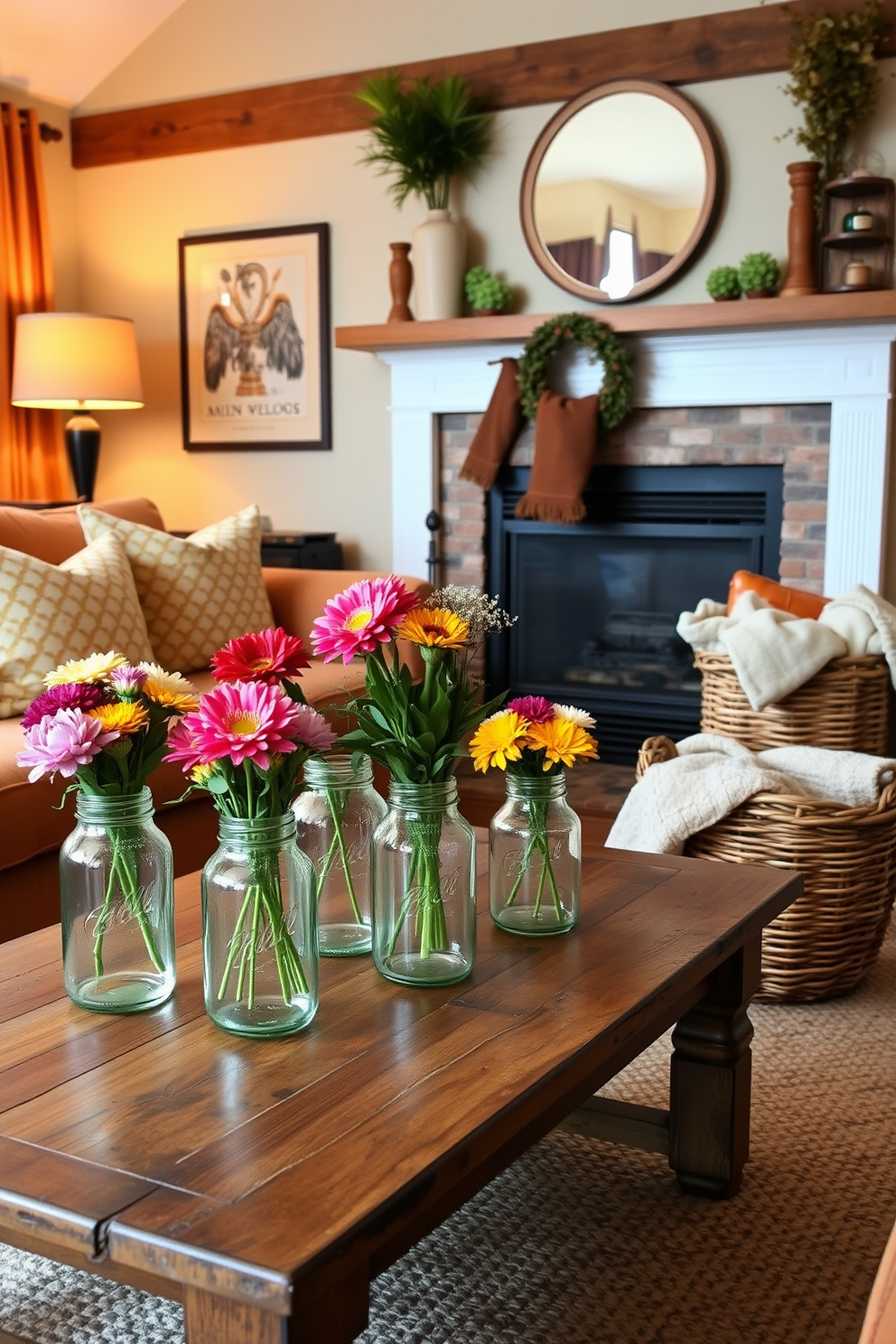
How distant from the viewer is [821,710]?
111 inches

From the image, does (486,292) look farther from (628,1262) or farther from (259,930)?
(259,930)

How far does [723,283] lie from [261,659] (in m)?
2.91

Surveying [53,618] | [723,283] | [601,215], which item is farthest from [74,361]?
[723,283]

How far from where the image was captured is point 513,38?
4.20 m

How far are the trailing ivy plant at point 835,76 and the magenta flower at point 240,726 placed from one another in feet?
10.1

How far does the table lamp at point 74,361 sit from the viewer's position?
4375 mm

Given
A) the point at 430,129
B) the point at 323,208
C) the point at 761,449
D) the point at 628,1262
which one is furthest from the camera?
the point at 323,208

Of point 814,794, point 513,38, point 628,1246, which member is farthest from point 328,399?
point 628,1246

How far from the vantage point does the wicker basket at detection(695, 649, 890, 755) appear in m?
2.81

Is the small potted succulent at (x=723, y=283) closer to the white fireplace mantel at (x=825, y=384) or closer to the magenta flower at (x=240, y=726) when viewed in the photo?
the white fireplace mantel at (x=825, y=384)

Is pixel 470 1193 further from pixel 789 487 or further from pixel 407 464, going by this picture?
pixel 407 464

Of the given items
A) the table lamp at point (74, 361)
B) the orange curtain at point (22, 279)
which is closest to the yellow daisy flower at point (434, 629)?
the table lamp at point (74, 361)

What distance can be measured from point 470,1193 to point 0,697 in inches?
74.6

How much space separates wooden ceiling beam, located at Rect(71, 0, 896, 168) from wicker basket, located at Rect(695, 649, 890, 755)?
1923 mm
